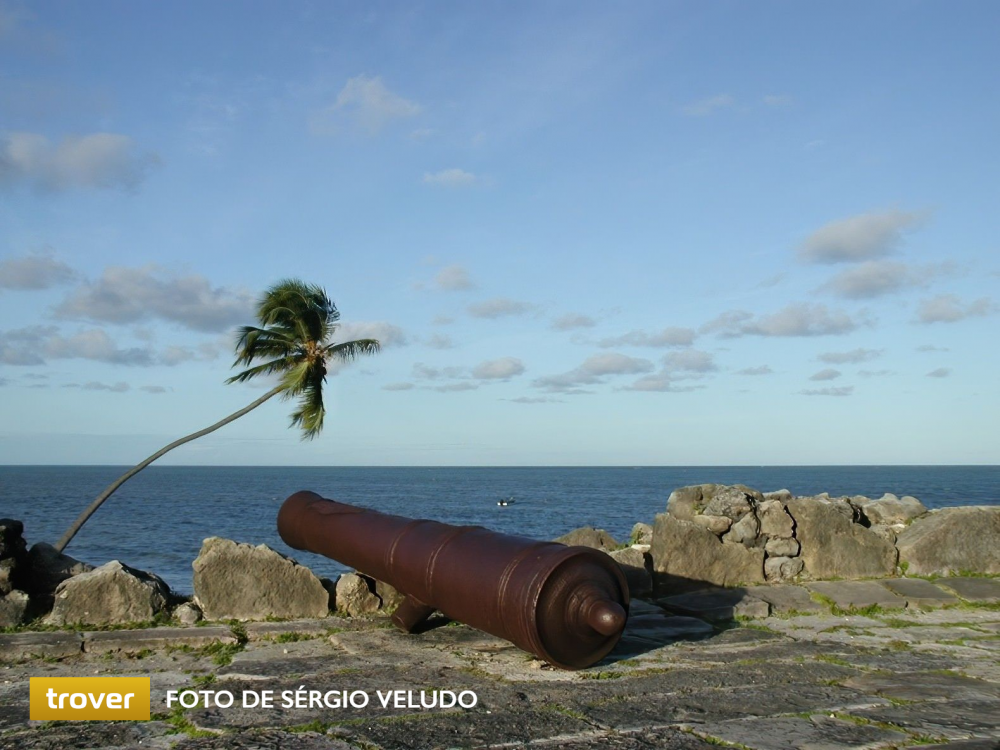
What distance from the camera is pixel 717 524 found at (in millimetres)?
10414

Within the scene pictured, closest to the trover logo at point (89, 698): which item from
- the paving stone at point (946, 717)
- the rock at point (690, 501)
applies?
the paving stone at point (946, 717)

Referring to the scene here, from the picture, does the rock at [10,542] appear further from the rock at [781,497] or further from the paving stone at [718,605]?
the rock at [781,497]

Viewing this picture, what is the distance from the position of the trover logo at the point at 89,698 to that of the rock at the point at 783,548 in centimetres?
711

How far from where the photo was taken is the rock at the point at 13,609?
7.44 metres

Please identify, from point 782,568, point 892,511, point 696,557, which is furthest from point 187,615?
point 892,511

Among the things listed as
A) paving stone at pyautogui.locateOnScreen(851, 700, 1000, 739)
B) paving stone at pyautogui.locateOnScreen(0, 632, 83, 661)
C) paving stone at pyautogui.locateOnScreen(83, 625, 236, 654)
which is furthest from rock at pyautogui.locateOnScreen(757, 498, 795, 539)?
paving stone at pyautogui.locateOnScreen(0, 632, 83, 661)

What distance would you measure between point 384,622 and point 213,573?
1.66 metres

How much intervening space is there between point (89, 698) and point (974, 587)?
8988 millimetres

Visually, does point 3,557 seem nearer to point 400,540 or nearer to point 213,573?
point 213,573

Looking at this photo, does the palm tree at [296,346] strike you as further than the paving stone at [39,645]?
Yes

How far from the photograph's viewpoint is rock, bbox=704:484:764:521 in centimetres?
1057

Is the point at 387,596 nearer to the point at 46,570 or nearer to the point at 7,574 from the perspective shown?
the point at 46,570

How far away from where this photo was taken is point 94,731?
4.93m

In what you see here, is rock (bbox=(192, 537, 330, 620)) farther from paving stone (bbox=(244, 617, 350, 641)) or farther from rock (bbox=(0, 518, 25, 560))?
rock (bbox=(0, 518, 25, 560))
